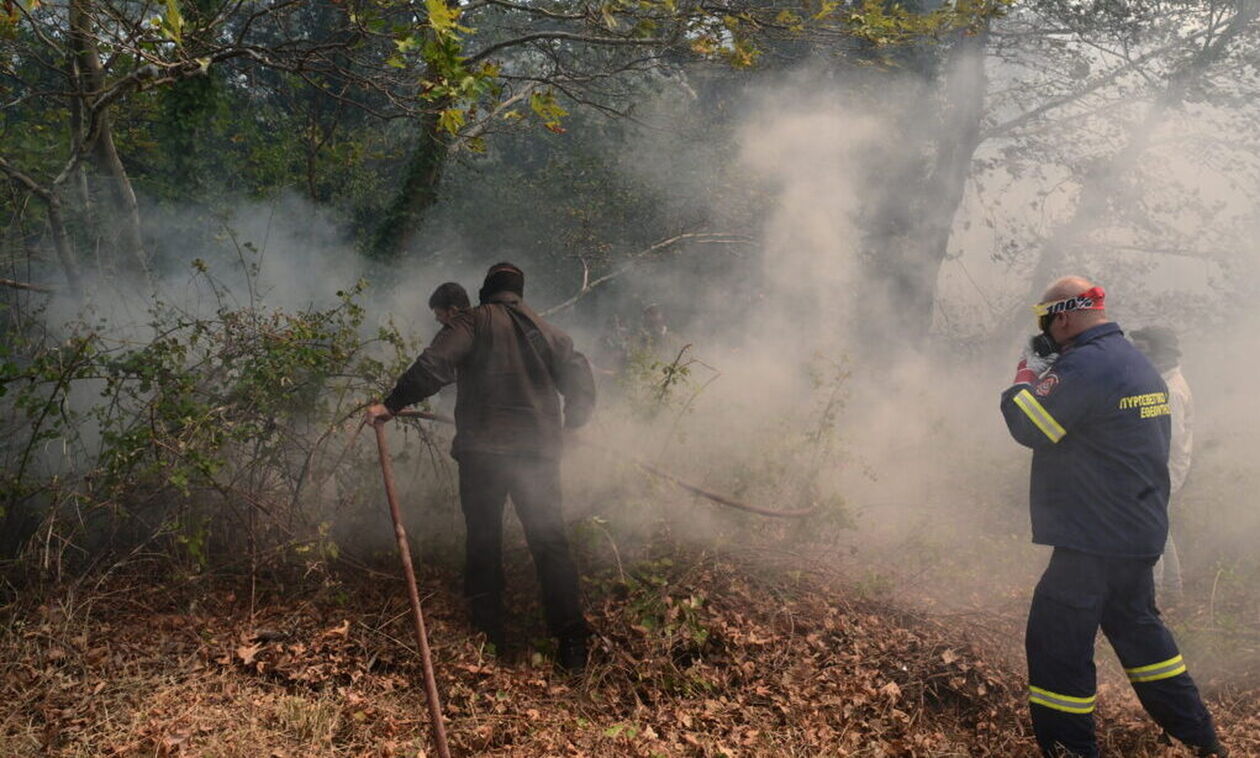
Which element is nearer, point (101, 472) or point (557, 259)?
point (101, 472)

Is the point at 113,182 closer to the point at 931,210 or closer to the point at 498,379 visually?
the point at 498,379

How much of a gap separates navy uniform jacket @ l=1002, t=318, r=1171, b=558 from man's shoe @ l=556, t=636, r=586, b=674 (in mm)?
2244

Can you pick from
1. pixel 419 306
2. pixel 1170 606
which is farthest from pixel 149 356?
pixel 1170 606

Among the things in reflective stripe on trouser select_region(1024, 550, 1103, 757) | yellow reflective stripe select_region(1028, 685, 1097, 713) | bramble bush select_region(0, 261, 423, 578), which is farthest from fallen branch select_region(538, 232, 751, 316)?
yellow reflective stripe select_region(1028, 685, 1097, 713)

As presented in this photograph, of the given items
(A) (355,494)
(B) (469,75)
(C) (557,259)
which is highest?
(C) (557,259)

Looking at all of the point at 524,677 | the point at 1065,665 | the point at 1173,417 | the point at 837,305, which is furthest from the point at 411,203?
the point at 1065,665

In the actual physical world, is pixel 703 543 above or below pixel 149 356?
below

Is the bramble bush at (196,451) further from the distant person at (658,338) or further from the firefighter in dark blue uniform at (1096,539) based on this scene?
the distant person at (658,338)

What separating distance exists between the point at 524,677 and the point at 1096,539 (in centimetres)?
270

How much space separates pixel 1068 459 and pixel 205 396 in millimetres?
4691

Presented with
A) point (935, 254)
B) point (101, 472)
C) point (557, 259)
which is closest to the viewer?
point (101, 472)

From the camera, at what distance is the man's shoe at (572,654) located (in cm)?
450

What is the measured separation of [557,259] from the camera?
505 inches

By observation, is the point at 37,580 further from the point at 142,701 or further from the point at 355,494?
the point at 355,494
